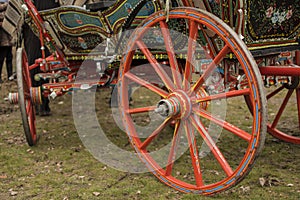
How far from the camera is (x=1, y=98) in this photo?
6.80 m

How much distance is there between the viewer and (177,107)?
2.80 metres

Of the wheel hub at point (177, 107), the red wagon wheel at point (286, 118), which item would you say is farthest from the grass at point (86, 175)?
the wheel hub at point (177, 107)

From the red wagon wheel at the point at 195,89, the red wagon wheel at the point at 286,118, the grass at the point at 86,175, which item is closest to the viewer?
the red wagon wheel at the point at 195,89

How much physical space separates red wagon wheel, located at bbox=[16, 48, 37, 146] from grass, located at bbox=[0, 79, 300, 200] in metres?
0.19

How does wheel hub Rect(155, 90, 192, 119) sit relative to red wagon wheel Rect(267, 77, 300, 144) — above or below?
above

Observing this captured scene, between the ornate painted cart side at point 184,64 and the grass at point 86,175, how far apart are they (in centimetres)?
16

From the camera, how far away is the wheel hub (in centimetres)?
280

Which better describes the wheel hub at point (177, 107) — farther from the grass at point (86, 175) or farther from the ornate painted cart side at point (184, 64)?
the grass at point (86, 175)

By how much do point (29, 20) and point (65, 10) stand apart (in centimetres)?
51

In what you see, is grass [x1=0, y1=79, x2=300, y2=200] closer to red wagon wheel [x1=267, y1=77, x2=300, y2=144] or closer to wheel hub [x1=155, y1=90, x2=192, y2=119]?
red wagon wheel [x1=267, y1=77, x2=300, y2=144]

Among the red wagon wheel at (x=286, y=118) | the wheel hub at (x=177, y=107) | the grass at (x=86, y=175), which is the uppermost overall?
the wheel hub at (x=177, y=107)

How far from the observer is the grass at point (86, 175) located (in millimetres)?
3101

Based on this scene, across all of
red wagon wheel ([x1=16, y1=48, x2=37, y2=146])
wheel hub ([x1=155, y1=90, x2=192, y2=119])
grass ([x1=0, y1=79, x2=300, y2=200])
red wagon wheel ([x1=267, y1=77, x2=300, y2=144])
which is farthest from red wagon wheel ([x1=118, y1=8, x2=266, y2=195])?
red wagon wheel ([x1=16, y1=48, x2=37, y2=146])

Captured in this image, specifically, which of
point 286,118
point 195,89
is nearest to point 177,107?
point 195,89
